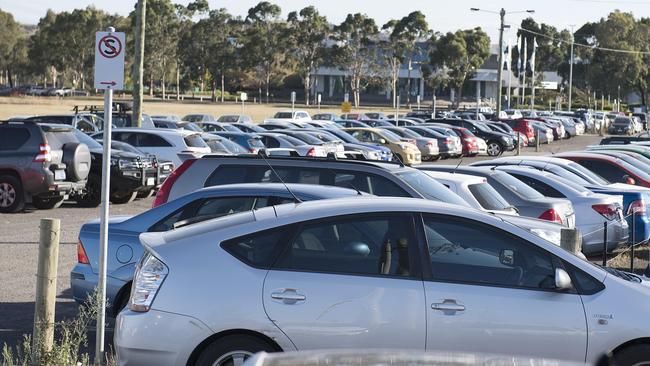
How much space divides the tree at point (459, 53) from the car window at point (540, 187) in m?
89.5

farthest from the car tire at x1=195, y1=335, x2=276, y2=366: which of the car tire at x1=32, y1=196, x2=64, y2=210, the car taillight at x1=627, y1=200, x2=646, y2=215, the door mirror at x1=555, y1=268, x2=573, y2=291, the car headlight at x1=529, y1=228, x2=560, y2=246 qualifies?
the car tire at x1=32, y1=196, x2=64, y2=210

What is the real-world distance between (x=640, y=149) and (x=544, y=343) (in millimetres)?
20104

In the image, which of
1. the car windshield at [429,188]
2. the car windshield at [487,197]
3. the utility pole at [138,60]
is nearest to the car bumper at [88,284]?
the car windshield at [429,188]

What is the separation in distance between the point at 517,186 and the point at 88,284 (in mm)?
7353

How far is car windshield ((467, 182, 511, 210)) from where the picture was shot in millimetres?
12906

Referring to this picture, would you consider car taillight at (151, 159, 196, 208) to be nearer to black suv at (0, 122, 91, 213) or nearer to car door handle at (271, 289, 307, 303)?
car door handle at (271, 289, 307, 303)

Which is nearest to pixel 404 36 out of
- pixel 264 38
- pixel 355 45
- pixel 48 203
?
pixel 355 45

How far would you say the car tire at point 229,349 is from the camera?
21.5 ft

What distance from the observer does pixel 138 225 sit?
30.7 ft

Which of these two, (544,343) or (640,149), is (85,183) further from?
(544,343)

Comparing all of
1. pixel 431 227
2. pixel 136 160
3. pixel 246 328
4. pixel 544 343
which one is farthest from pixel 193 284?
pixel 136 160

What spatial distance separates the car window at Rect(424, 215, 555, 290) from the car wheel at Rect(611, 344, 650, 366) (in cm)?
63

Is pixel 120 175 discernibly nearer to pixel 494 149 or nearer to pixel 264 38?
pixel 494 149

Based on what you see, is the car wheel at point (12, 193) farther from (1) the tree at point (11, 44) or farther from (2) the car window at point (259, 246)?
(1) the tree at point (11, 44)
